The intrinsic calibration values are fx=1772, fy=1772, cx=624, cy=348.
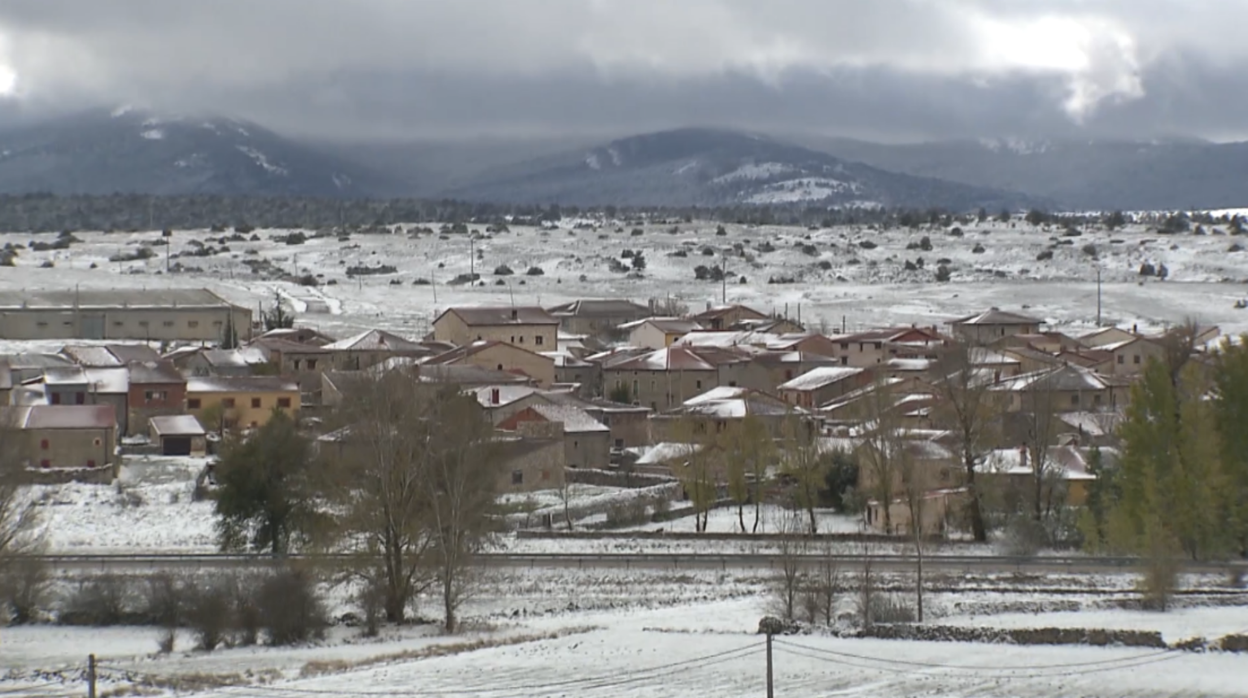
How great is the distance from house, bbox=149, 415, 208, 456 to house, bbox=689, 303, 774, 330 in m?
40.5

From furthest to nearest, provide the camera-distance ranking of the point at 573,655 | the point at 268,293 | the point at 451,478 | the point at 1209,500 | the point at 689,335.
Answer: the point at 268,293, the point at 689,335, the point at 1209,500, the point at 451,478, the point at 573,655

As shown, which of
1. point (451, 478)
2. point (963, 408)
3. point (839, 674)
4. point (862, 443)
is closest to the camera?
point (839, 674)

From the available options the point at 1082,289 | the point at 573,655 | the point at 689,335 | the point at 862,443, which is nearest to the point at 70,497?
the point at 862,443

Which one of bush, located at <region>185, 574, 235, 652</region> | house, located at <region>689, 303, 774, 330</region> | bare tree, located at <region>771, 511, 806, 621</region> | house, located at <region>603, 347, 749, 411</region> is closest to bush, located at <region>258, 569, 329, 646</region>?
bush, located at <region>185, 574, 235, 652</region>

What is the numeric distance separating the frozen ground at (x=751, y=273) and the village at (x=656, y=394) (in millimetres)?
12378

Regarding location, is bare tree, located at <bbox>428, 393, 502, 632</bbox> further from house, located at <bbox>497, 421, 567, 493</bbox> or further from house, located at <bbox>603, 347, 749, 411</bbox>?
house, located at <bbox>603, 347, 749, 411</bbox>

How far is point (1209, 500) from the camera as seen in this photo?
38.1 metres

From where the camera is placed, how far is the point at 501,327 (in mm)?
85312

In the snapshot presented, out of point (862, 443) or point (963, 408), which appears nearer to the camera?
point (963, 408)

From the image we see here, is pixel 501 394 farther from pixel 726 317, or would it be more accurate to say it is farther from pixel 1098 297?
pixel 1098 297

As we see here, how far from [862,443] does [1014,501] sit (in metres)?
4.21

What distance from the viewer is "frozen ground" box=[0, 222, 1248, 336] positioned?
108 metres

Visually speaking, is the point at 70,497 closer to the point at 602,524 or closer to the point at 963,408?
the point at 602,524

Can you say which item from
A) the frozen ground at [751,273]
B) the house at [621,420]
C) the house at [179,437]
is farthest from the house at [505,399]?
the frozen ground at [751,273]
